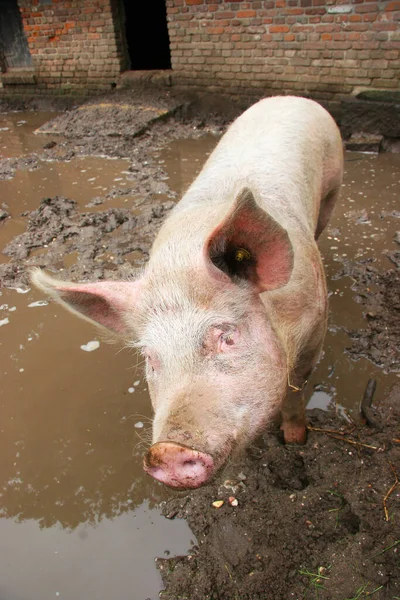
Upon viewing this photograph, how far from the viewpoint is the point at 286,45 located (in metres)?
6.96

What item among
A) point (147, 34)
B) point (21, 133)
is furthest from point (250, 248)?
point (147, 34)

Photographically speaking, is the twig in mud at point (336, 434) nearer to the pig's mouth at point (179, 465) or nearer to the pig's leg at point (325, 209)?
the pig's mouth at point (179, 465)

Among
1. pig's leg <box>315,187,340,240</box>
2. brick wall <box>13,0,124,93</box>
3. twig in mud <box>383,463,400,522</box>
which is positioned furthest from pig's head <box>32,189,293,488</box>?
brick wall <box>13,0,124,93</box>

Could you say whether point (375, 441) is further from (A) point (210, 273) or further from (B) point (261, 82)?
(B) point (261, 82)

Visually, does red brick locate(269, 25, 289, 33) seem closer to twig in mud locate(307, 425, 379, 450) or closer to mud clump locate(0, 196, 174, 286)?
mud clump locate(0, 196, 174, 286)

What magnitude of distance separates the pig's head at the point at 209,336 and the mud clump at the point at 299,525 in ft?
2.74

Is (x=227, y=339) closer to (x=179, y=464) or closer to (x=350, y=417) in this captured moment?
(x=179, y=464)

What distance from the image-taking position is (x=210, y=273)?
1742mm

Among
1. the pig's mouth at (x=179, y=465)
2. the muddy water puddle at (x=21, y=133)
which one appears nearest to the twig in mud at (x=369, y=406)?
the pig's mouth at (x=179, y=465)

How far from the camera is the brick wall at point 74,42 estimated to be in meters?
8.90

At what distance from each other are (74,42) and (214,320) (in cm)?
980

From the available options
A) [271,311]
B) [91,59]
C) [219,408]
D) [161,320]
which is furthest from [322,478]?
[91,59]

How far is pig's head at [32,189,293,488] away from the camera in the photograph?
149 centimetres

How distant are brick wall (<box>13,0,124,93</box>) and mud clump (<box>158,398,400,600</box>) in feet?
29.2
